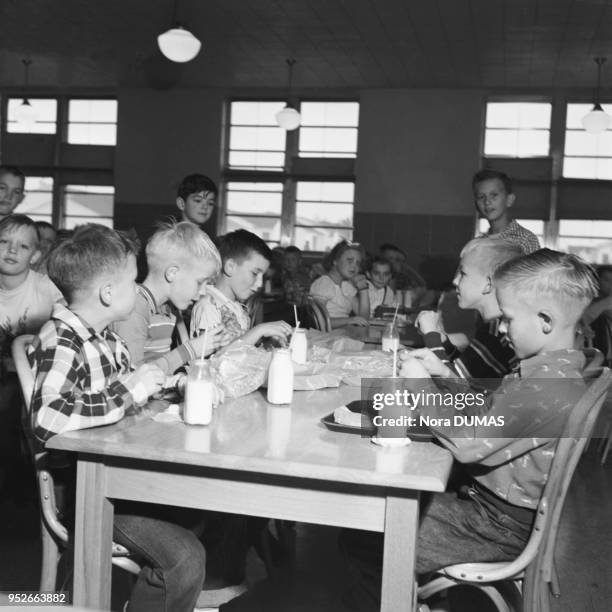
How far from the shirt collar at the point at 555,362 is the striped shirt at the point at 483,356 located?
0.77 metres

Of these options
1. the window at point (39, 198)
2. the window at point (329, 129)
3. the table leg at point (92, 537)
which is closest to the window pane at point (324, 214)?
the window at point (329, 129)

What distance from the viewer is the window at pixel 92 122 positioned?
437 inches

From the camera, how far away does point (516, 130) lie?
9.91 m

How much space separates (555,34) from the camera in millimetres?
7426

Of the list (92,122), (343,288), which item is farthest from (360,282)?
(92,122)

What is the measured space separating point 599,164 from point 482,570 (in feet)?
29.2

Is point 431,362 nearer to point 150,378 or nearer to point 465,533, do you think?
point 465,533

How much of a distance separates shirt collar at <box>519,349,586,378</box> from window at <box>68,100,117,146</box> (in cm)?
1008

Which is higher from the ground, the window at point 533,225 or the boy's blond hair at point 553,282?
the window at point 533,225

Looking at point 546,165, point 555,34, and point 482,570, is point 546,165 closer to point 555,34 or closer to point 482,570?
point 555,34

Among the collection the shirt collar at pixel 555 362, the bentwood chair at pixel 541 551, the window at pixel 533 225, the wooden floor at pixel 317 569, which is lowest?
the wooden floor at pixel 317 569

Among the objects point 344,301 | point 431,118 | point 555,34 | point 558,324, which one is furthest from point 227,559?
point 431,118

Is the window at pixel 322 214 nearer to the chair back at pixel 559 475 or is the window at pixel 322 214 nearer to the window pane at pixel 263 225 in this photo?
the window pane at pixel 263 225

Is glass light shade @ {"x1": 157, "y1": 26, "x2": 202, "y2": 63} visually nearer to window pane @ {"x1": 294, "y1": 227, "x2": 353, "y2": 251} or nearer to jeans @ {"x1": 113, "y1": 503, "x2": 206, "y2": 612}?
window pane @ {"x1": 294, "y1": 227, "x2": 353, "y2": 251}
